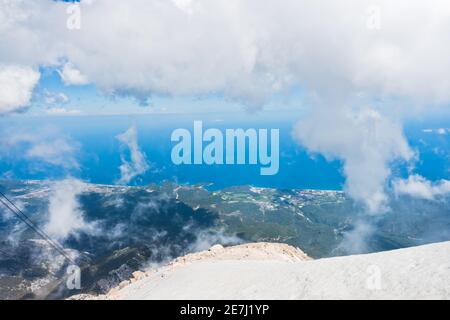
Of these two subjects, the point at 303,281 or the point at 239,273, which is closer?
the point at 303,281
